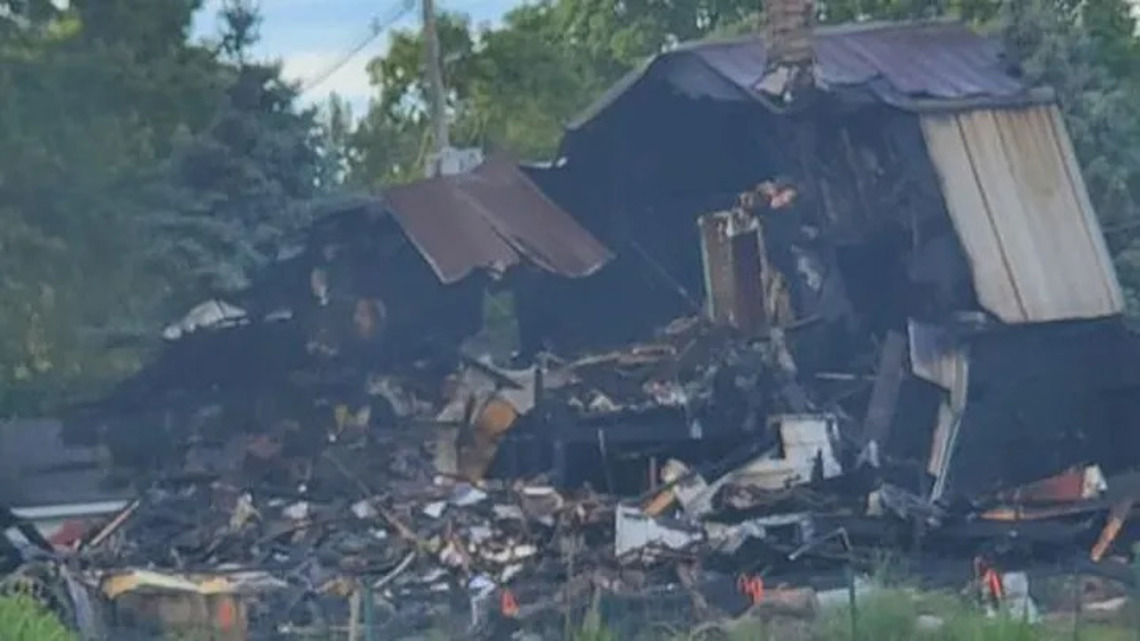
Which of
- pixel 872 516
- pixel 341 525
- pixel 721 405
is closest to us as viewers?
pixel 872 516

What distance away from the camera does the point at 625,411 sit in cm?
2888

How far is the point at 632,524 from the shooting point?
82.0ft

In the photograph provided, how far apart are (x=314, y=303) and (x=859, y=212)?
6.83 metres

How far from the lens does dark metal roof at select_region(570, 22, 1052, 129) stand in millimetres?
30031

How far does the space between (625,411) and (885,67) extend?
524 centimetres

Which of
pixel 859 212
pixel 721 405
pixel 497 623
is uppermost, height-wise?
pixel 859 212

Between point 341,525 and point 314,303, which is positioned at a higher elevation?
point 314,303

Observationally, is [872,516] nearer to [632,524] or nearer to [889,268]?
[632,524]

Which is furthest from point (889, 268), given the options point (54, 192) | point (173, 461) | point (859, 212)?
point (54, 192)

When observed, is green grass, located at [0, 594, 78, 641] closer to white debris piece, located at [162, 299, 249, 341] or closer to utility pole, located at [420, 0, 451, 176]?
white debris piece, located at [162, 299, 249, 341]

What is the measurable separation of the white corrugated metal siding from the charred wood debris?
0.72 ft

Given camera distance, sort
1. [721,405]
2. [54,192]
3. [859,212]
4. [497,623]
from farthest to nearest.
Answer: [54,192] → [859,212] → [721,405] → [497,623]

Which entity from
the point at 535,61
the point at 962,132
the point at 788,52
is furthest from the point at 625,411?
the point at 535,61

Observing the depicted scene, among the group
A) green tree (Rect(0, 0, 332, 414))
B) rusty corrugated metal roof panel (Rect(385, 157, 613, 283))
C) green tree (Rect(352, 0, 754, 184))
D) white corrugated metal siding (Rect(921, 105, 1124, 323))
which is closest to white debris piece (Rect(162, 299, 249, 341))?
rusty corrugated metal roof panel (Rect(385, 157, 613, 283))
